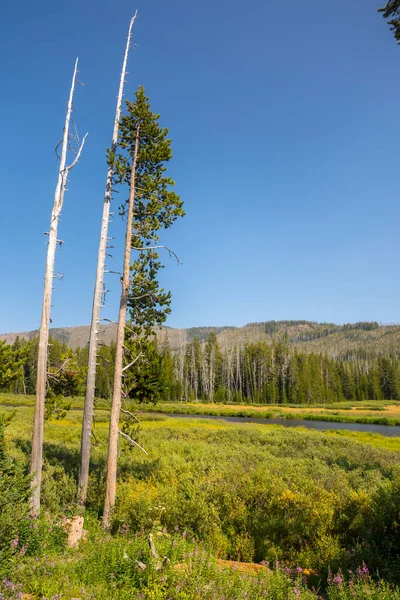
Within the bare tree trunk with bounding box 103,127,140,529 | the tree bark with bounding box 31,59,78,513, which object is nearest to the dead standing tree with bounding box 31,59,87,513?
the tree bark with bounding box 31,59,78,513

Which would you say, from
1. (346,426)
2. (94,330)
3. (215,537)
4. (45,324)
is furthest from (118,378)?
(346,426)

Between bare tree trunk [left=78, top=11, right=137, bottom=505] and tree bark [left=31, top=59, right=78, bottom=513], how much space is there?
1.60 m

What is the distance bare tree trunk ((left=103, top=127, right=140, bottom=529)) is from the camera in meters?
11.4

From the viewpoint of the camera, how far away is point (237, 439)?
2833 cm

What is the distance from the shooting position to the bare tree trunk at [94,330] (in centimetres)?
1268

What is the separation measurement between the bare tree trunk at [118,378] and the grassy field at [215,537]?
0.47 m

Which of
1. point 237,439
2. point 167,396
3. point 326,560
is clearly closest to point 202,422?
point 237,439

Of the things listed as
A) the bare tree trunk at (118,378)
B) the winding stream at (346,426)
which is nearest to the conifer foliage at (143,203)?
the bare tree trunk at (118,378)

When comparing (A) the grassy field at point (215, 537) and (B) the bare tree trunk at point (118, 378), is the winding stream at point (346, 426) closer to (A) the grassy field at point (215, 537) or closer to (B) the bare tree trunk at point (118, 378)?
(A) the grassy field at point (215, 537)

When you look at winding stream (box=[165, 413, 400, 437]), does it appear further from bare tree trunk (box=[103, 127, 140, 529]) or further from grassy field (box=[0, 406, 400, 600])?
bare tree trunk (box=[103, 127, 140, 529])

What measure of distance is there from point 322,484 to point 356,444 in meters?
15.3

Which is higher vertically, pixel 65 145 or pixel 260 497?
pixel 65 145

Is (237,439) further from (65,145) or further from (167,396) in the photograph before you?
(167,396)

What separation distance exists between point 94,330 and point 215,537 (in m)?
7.76
